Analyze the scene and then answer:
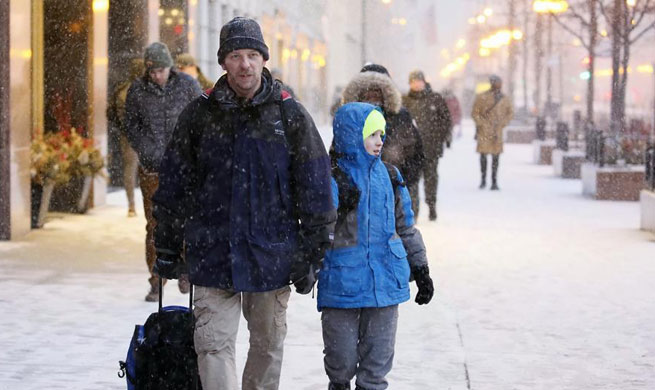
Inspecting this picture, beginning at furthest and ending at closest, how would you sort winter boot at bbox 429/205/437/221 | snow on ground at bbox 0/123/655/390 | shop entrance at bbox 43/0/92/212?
shop entrance at bbox 43/0/92/212 < winter boot at bbox 429/205/437/221 < snow on ground at bbox 0/123/655/390

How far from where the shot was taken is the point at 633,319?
30.3 feet

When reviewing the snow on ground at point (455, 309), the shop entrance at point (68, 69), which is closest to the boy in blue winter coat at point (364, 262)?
the snow on ground at point (455, 309)

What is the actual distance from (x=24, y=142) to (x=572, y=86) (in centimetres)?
10375

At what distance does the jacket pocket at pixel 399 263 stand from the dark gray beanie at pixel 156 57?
3871 mm

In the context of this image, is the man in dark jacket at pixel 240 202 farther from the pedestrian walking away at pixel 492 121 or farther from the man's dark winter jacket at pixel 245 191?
the pedestrian walking away at pixel 492 121

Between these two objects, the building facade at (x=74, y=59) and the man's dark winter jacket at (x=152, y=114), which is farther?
the building facade at (x=74, y=59)

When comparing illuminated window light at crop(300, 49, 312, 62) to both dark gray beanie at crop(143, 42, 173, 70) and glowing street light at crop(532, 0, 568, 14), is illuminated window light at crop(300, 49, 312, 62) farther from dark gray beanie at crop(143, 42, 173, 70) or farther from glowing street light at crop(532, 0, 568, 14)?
dark gray beanie at crop(143, 42, 173, 70)

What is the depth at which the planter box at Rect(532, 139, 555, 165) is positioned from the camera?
102ft

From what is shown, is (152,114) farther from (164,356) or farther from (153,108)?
(164,356)

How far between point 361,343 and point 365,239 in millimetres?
496

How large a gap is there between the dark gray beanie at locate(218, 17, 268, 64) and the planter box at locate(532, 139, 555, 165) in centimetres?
2647

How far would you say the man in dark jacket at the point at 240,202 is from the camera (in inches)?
201

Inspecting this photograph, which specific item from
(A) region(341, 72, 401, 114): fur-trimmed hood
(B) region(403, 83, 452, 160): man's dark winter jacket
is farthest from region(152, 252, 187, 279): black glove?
(B) region(403, 83, 452, 160): man's dark winter jacket

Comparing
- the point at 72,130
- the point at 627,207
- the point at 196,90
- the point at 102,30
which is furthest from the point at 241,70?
the point at 627,207
